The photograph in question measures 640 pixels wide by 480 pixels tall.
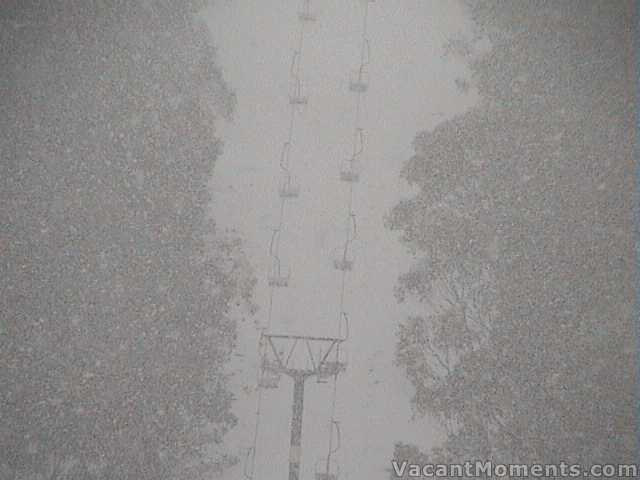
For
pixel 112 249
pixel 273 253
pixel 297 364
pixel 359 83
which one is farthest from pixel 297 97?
pixel 297 364

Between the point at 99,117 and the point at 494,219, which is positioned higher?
the point at 99,117

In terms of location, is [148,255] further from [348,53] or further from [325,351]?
[348,53]

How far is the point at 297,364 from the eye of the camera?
262 centimetres

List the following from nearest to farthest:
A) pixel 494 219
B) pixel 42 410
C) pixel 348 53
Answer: pixel 42 410 < pixel 494 219 < pixel 348 53

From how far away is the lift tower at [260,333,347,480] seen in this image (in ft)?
8.39

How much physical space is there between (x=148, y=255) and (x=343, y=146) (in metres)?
0.91

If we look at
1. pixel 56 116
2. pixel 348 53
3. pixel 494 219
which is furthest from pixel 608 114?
pixel 56 116

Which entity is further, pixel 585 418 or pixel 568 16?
pixel 568 16

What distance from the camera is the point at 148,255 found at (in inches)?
102

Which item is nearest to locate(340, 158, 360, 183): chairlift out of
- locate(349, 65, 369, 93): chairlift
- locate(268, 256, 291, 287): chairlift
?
locate(349, 65, 369, 93): chairlift

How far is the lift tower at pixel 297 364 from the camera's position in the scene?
8.39 feet

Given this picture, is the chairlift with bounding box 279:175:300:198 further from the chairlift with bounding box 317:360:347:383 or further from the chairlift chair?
the chairlift with bounding box 317:360:347:383

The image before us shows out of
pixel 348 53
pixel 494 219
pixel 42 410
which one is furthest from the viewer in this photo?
pixel 348 53

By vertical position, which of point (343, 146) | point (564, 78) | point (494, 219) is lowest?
point (494, 219)
